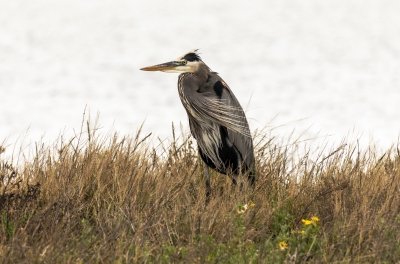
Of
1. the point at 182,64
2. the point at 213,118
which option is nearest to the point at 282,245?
the point at 213,118

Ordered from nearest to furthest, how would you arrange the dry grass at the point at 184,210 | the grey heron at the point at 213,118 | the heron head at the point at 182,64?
the dry grass at the point at 184,210
the grey heron at the point at 213,118
the heron head at the point at 182,64

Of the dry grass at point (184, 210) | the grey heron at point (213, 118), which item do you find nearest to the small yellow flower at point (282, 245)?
the dry grass at point (184, 210)

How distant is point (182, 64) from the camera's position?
21.4ft

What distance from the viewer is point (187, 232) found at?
182 inches

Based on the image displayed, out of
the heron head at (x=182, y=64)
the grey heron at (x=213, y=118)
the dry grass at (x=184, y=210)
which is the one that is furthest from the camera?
the heron head at (x=182, y=64)

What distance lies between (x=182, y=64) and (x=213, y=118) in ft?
2.13

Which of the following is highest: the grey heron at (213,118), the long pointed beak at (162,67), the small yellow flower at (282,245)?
the long pointed beak at (162,67)

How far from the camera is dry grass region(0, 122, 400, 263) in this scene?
13.6ft

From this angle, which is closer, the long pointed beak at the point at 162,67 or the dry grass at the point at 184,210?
the dry grass at the point at 184,210

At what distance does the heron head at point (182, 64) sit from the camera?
6.50 meters

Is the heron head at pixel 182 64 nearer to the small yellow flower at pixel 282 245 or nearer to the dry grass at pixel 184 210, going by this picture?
the dry grass at pixel 184 210

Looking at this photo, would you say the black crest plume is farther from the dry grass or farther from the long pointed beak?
the dry grass

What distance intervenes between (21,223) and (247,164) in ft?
8.16

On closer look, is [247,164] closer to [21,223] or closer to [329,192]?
[329,192]
